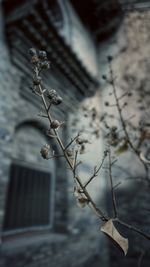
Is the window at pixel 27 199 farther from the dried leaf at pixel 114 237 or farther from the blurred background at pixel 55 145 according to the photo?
the dried leaf at pixel 114 237

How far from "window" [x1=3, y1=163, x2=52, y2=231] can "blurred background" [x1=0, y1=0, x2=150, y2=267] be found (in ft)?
0.04

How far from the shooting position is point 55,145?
409 centimetres

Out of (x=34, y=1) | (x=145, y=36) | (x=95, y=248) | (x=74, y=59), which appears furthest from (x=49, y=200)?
(x=145, y=36)

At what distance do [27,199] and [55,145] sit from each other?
43.3 inches

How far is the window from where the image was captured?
308cm

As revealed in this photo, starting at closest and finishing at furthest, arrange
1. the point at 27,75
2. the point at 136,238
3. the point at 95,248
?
the point at 27,75, the point at 136,238, the point at 95,248

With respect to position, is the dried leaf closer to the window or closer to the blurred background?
the blurred background

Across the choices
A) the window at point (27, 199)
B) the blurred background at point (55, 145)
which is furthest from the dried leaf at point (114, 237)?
the window at point (27, 199)

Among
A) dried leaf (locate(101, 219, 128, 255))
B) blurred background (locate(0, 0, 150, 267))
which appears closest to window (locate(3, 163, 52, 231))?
blurred background (locate(0, 0, 150, 267))

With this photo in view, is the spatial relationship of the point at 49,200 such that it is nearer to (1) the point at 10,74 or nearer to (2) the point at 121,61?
(1) the point at 10,74

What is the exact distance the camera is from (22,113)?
342cm

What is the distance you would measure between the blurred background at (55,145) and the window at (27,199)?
0.04 feet

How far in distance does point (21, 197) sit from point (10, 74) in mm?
1750

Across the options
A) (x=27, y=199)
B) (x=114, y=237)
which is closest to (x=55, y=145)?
(x=27, y=199)
